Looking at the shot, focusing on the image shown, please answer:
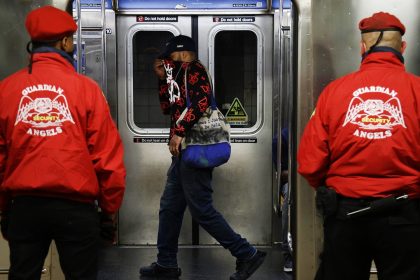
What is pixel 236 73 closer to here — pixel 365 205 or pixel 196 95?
pixel 196 95

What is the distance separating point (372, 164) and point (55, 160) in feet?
4.98

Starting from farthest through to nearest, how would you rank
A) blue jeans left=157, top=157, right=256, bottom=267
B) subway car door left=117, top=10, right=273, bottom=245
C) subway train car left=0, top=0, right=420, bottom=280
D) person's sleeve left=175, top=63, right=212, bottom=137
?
1. subway car door left=117, top=10, right=273, bottom=245
2. subway train car left=0, top=0, right=420, bottom=280
3. blue jeans left=157, top=157, right=256, bottom=267
4. person's sleeve left=175, top=63, right=212, bottom=137

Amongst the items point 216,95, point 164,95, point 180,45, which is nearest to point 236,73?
point 216,95

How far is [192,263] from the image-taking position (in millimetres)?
6699

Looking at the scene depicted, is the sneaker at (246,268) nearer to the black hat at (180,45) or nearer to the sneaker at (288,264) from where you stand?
the sneaker at (288,264)

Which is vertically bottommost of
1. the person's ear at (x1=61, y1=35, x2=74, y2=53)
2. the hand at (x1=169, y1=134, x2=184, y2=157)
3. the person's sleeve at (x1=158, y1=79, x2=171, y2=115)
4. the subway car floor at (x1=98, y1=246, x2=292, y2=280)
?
the subway car floor at (x1=98, y1=246, x2=292, y2=280)

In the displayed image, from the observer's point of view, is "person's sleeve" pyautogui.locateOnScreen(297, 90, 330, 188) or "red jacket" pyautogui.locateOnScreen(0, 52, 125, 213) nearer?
"red jacket" pyautogui.locateOnScreen(0, 52, 125, 213)

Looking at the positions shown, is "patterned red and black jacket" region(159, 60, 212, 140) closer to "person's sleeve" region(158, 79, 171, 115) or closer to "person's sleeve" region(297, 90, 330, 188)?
"person's sleeve" region(158, 79, 171, 115)

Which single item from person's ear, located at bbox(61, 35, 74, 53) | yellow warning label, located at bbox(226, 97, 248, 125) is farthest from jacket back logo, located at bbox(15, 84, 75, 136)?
yellow warning label, located at bbox(226, 97, 248, 125)

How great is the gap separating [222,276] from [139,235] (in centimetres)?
122

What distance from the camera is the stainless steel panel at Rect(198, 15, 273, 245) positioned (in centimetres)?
705

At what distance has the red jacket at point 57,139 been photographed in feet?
12.0

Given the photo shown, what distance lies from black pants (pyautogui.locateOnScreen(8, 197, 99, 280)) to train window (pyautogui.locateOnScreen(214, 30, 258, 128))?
344 centimetres

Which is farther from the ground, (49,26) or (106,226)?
(49,26)
